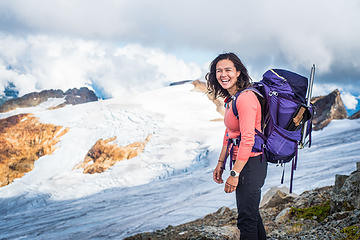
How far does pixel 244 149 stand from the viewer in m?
2.46

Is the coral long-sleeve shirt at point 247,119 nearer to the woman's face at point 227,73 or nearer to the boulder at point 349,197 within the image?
the woman's face at point 227,73

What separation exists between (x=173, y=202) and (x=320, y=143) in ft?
49.2

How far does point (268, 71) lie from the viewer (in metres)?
2.80

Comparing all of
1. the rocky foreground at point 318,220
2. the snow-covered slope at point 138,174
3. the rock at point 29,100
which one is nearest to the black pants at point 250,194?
the rocky foreground at point 318,220

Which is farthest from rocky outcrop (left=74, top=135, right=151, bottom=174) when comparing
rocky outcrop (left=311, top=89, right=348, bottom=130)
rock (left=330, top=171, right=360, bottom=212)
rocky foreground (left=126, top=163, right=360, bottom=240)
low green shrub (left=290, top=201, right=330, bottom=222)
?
rocky outcrop (left=311, top=89, right=348, bottom=130)

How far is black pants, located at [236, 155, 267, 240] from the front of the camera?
2.56 m

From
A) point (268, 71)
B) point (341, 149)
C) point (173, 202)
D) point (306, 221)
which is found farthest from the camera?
point (341, 149)

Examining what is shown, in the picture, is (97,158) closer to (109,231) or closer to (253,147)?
(109,231)

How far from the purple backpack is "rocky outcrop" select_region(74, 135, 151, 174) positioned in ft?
96.7

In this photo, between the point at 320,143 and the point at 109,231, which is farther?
the point at 320,143

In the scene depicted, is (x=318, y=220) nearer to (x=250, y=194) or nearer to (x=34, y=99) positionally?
(x=250, y=194)

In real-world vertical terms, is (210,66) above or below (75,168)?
above

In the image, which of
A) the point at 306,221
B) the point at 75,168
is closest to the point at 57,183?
the point at 75,168

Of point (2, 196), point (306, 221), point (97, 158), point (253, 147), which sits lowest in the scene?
point (2, 196)
